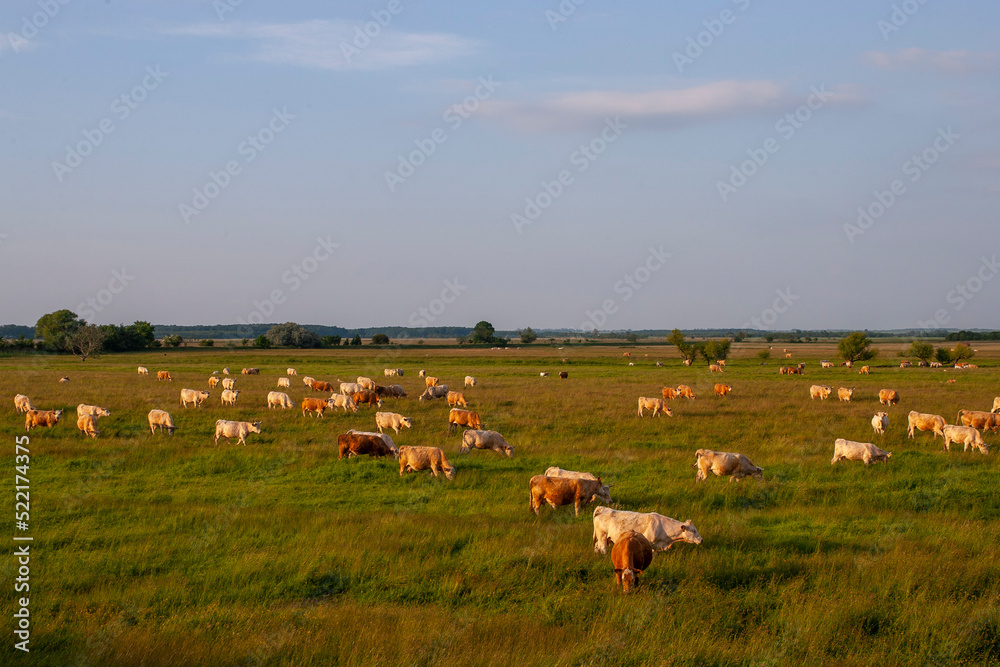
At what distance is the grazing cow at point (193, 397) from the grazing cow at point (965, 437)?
28.8 m

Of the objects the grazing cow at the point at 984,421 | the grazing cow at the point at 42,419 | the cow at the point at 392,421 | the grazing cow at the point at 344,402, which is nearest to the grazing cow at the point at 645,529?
the cow at the point at 392,421

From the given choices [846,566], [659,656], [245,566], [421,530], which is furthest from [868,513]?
[245,566]

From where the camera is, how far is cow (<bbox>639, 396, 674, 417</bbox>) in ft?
94.1

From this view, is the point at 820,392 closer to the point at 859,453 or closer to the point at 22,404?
Answer: the point at 859,453

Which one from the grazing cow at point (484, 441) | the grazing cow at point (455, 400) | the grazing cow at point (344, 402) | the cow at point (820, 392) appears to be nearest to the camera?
the grazing cow at point (484, 441)

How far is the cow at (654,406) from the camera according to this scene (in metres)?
28.7

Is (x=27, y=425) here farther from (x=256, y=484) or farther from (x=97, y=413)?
(x=256, y=484)

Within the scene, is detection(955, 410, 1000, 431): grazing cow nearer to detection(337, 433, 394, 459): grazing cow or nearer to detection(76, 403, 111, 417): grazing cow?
detection(337, 433, 394, 459): grazing cow

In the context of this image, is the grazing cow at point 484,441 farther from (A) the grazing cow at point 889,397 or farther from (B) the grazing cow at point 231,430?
(A) the grazing cow at point 889,397

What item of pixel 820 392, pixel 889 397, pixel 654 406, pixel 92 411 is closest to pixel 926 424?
pixel 654 406

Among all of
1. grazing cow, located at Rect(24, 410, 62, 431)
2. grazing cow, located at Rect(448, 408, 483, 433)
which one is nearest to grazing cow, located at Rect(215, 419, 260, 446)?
grazing cow, located at Rect(24, 410, 62, 431)

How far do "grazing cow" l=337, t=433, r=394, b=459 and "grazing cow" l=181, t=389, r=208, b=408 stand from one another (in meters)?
14.2

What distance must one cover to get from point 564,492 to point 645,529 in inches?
108

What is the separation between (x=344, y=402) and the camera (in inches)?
1126
